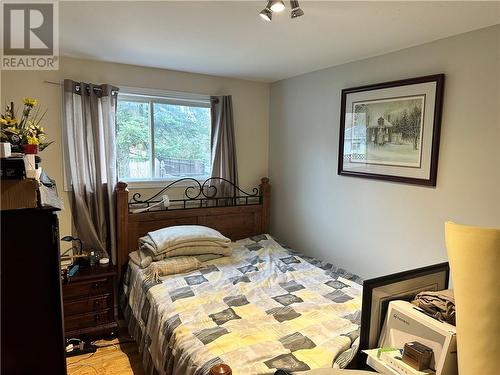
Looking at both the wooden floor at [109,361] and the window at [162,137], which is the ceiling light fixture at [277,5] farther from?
the wooden floor at [109,361]

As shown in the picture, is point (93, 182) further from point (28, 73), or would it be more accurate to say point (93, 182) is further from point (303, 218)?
point (303, 218)

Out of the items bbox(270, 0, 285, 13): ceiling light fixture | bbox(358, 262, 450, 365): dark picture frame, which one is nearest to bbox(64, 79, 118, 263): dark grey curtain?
bbox(270, 0, 285, 13): ceiling light fixture

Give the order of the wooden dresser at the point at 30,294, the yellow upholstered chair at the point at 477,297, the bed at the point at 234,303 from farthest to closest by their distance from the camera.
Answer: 1. the bed at the point at 234,303
2. the wooden dresser at the point at 30,294
3. the yellow upholstered chair at the point at 477,297

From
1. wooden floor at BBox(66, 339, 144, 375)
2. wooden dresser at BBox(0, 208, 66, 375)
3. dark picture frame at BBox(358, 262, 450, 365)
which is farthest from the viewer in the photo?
wooden floor at BBox(66, 339, 144, 375)

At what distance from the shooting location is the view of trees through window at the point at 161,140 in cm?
319

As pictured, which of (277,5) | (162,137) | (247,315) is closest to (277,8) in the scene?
(277,5)

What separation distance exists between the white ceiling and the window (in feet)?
1.51

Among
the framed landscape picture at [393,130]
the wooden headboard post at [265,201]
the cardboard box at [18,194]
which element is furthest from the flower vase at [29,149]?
the wooden headboard post at [265,201]

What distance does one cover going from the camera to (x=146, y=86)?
317 centimetres

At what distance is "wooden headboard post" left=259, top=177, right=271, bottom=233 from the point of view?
3.74 m

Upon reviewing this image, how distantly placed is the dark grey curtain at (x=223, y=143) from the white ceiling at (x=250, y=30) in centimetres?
58

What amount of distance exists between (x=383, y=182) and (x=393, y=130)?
1.33ft

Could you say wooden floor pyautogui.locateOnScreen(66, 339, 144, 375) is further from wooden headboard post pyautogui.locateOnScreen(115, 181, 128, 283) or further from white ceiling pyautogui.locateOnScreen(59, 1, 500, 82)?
white ceiling pyautogui.locateOnScreen(59, 1, 500, 82)

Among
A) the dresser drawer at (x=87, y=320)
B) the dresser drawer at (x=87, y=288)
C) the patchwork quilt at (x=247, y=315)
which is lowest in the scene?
the dresser drawer at (x=87, y=320)
